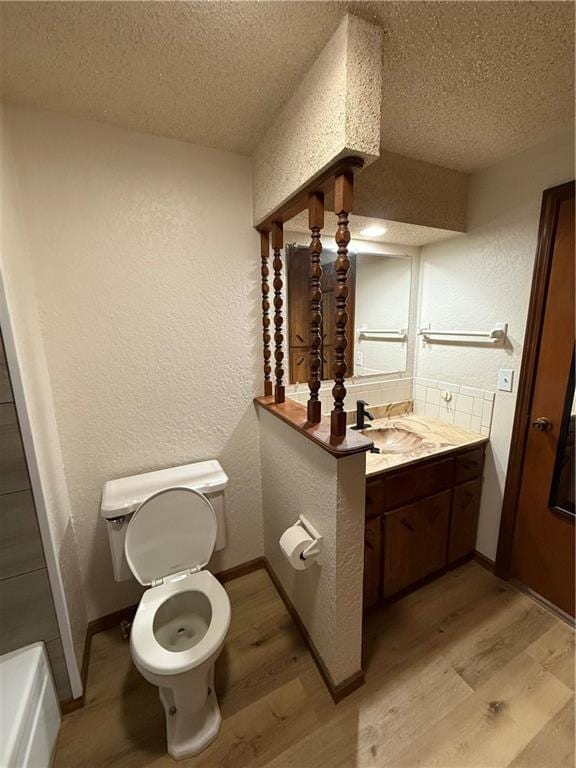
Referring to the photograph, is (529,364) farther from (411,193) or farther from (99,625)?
(99,625)

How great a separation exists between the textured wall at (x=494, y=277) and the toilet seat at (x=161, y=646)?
5.25ft

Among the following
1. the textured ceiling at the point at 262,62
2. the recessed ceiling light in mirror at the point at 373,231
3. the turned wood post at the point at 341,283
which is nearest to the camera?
the textured ceiling at the point at 262,62

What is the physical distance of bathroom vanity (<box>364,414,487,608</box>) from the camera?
1486 mm

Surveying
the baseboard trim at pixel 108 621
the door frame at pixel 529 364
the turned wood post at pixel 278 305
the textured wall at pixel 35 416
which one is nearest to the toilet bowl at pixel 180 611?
the textured wall at pixel 35 416

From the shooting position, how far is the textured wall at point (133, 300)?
1284mm

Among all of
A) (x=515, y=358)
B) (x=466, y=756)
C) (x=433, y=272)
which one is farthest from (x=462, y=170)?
(x=466, y=756)

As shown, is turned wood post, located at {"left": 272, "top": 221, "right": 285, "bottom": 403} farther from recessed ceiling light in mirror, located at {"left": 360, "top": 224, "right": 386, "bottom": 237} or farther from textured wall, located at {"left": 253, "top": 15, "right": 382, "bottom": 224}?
recessed ceiling light in mirror, located at {"left": 360, "top": 224, "right": 386, "bottom": 237}

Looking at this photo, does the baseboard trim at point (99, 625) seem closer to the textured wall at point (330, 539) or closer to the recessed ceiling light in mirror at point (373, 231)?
the textured wall at point (330, 539)

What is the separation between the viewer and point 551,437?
1530mm

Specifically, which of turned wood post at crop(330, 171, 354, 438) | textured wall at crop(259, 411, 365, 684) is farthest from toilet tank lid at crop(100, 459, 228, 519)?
turned wood post at crop(330, 171, 354, 438)

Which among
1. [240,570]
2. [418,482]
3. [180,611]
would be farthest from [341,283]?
[240,570]

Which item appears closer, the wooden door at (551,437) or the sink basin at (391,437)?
the wooden door at (551,437)

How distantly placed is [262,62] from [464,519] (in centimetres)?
229

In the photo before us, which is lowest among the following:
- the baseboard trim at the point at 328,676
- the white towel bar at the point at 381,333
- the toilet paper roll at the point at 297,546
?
the baseboard trim at the point at 328,676
